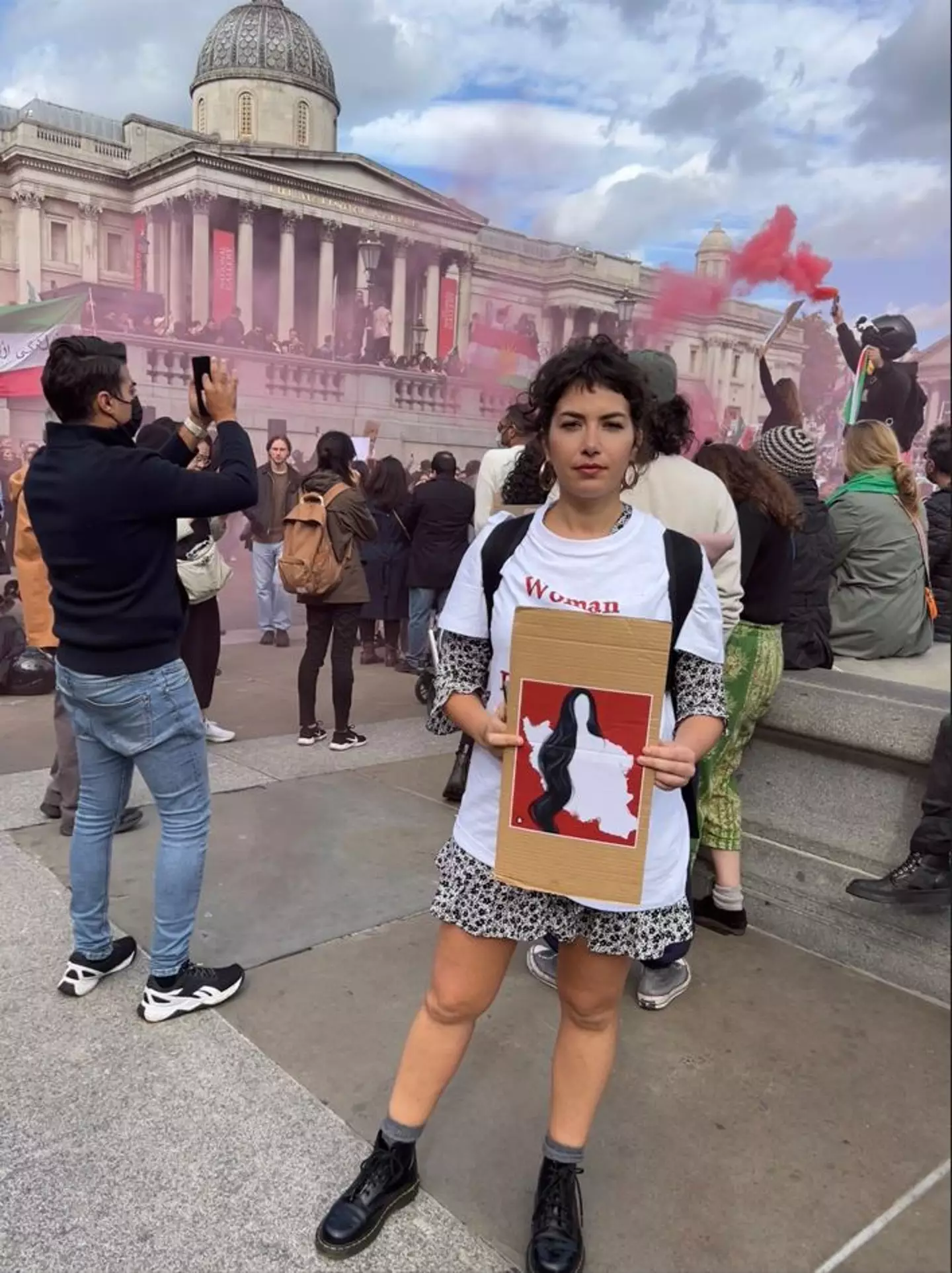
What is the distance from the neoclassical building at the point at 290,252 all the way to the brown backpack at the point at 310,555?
3.45 metres

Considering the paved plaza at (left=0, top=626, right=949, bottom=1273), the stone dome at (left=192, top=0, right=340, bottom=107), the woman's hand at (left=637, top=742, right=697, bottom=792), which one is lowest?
the paved plaza at (left=0, top=626, right=949, bottom=1273)

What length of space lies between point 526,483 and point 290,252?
32.5 ft

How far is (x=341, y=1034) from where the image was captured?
2.83 meters

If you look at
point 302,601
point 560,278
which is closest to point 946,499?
point 302,601

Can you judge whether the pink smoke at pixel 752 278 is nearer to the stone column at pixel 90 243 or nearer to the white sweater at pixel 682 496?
the white sweater at pixel 682 496

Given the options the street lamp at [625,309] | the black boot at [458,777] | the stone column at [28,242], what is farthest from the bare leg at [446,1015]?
the street lamp at [625,309]

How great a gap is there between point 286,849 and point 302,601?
1.94m

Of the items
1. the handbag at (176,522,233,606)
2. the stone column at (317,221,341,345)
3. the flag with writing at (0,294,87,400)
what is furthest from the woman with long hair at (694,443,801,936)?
the stone column at (317,221,341,345)

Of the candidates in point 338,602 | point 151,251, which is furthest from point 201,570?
point 151,251

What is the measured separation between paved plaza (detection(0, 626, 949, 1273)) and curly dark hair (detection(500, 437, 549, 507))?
5.24ft

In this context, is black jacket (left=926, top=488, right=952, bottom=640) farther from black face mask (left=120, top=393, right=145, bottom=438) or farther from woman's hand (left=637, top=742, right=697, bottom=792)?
black face mask (left=120, top=393, right=145, bottom=438)

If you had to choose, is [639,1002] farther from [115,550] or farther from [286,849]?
[115,550]

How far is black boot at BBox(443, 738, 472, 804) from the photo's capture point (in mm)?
4395

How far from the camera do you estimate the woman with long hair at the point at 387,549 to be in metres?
8.20
